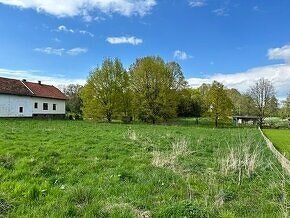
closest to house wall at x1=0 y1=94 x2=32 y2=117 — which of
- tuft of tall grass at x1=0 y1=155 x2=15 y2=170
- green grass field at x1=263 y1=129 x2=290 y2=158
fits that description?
green grass field at x1=263 y1=129 x2=290 y2=158

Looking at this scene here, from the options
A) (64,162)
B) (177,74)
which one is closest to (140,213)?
(64,162)

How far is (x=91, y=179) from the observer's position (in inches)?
331

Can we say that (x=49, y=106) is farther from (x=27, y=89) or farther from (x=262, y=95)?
(x=262, y=95)

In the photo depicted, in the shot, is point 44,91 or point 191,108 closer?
point 44,91

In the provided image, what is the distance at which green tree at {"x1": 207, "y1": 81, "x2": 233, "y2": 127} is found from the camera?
67.8 m

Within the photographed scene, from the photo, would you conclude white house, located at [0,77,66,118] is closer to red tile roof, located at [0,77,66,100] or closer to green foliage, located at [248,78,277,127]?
red tile roof, located at [0,77,66,100]

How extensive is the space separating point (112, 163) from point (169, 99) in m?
46.7

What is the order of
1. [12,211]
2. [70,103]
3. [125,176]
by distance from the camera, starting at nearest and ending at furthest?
[12,211], [125,176], [70,103]

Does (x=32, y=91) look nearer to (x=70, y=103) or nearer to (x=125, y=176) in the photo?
(x=70, y=103)

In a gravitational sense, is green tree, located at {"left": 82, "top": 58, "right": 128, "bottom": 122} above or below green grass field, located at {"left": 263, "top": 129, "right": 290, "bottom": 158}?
above

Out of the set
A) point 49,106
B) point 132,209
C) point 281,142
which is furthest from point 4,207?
point 49,106

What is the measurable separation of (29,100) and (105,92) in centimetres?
1303

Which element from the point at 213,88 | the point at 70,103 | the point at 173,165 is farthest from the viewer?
the point at 70,103

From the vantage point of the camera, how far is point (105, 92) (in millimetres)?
56094
